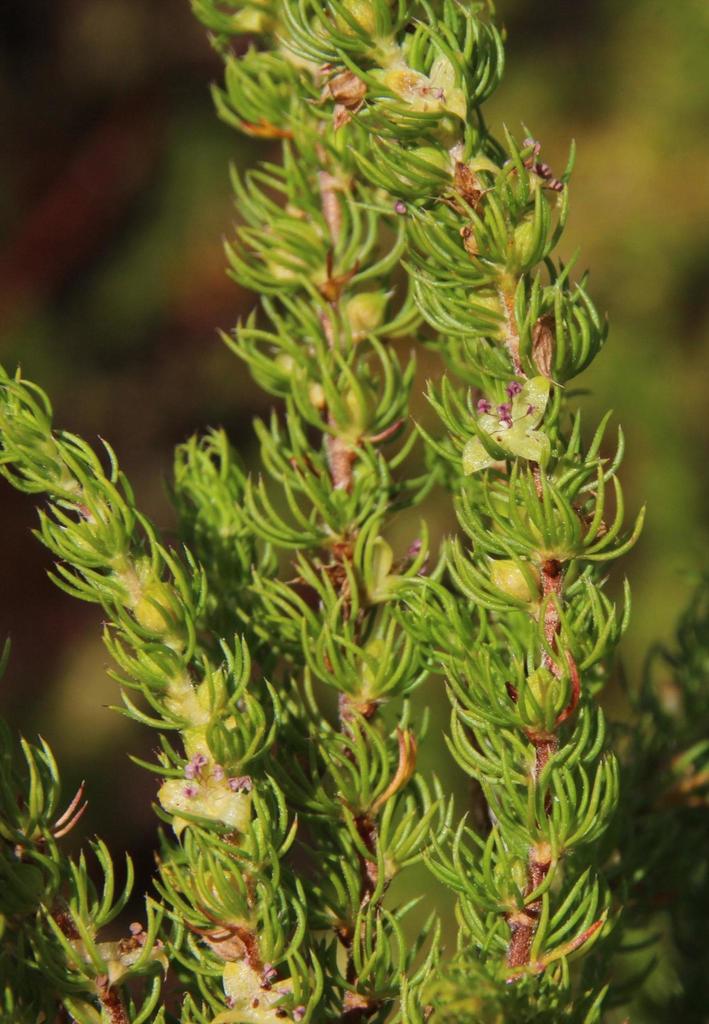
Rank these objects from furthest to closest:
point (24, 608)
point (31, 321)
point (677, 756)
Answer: point (24, 608) → point (31, 321) → point (677, 756)

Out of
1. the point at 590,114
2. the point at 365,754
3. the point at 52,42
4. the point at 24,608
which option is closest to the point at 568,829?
the point at 365,754

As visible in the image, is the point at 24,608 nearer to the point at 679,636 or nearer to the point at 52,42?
the point at 52,42

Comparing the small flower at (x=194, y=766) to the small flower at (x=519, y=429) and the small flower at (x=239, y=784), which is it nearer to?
the small flower at (x=239, y=784)

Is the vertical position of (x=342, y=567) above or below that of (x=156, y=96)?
below

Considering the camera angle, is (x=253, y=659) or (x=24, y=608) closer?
(x=253, y=659)

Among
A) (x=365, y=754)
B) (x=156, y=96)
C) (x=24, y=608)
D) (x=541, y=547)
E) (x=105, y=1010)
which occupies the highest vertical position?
(x=156, y=96)

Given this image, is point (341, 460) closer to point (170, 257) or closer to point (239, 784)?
point (239, 784)

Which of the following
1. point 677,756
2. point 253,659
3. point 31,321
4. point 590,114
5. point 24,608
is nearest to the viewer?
point 253,659

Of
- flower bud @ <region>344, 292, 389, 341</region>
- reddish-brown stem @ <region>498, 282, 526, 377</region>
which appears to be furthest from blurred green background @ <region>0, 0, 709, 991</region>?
reddish-brown stem @ <region>498, 282, 526, 377</region>

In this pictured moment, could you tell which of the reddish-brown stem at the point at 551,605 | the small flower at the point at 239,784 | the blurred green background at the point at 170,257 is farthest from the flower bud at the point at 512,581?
the blurred green background at the point at 170,257
